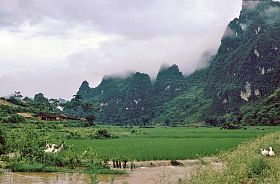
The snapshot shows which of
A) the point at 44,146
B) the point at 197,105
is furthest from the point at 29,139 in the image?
the point at 197,105

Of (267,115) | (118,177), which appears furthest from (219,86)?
(118,177)

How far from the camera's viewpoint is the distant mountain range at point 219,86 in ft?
310

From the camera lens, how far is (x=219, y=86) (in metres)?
111

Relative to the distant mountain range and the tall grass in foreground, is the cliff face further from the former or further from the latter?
Answer: the tall grass in foreground

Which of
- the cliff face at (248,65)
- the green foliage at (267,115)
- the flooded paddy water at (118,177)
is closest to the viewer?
the flooded paddy water at (118,177)

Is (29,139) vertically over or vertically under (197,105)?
under

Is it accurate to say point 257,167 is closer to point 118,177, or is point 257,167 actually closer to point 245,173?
point 245,173

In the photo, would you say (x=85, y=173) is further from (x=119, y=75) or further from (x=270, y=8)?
(x=119, y=75)

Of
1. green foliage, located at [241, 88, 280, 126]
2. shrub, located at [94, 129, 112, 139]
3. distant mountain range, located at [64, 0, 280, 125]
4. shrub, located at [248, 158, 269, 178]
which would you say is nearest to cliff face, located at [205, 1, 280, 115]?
distant mountain range, located at [64, 0, 280, 125]

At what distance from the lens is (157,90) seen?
14375 cm

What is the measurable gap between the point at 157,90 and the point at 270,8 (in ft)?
147

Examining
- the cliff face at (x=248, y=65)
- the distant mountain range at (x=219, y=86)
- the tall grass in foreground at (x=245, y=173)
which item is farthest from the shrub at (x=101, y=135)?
the cliff face at (x=248, y=65)

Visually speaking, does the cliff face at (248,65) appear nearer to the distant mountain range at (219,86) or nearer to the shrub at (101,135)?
the distant mountain range at (219,86)

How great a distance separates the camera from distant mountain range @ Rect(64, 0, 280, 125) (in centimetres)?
9462
